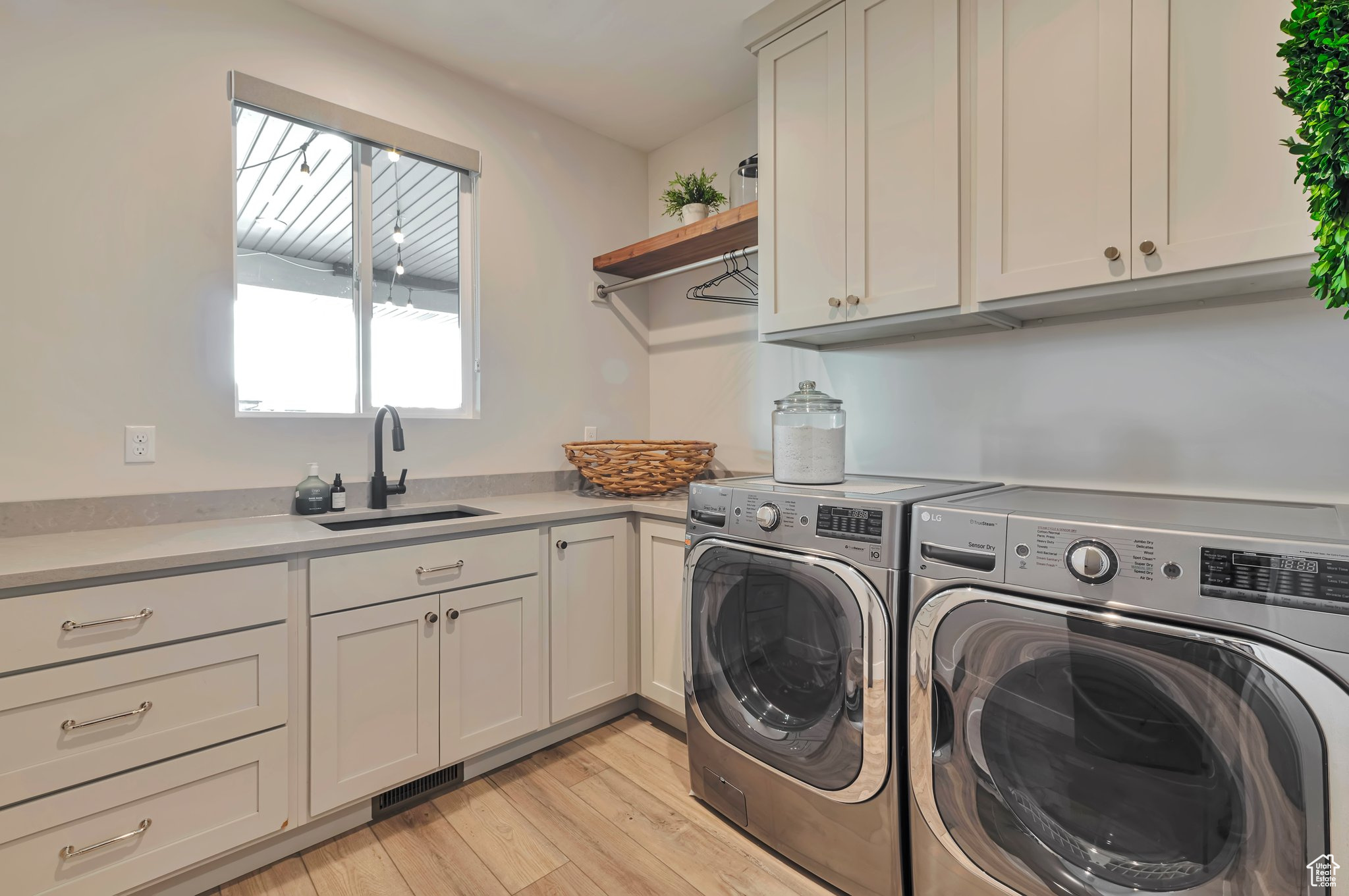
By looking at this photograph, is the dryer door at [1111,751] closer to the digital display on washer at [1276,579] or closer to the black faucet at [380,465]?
the digital display on washer at [1276,579]

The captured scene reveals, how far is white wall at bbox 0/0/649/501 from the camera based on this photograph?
5.36ft

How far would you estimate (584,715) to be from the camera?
2.33 m

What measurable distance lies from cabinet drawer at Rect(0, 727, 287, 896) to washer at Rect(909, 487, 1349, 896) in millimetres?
1581

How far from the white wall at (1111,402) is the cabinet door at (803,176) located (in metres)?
0.40

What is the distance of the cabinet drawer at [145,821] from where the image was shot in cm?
126

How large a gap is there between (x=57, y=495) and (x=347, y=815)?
3.90 ft

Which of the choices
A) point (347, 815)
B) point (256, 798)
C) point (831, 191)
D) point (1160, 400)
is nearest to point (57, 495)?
point (256, 798)

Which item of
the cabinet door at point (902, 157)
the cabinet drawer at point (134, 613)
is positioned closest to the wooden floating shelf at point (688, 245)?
the cabinet door at point (902, 157)

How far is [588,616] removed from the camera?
2254mm

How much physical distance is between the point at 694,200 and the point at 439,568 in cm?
173

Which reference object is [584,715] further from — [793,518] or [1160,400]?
[1160,400]

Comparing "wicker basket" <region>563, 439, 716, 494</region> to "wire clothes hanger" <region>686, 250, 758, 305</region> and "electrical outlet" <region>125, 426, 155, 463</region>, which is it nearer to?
"wire clothes hanger" <region>686, 250, 758, 305</region>

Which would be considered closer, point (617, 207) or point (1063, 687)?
point (1063, 687)

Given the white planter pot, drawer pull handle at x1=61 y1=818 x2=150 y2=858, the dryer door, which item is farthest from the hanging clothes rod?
drawer pull handle at x1=61 y1=818 x2=150 y2=858
